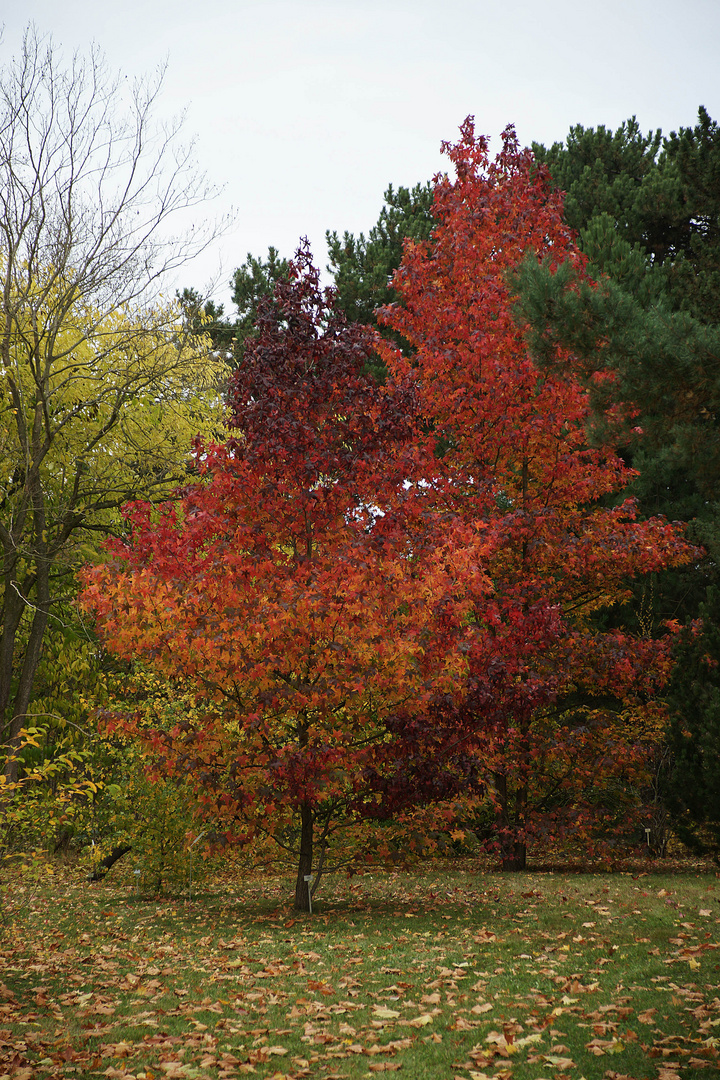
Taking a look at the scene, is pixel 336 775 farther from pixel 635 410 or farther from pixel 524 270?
pixel 524 270

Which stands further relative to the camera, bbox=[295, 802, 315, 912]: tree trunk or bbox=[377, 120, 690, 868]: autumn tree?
bbox=[377, 120, 690, 868]: autumn tree

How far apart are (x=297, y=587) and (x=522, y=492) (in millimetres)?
5049

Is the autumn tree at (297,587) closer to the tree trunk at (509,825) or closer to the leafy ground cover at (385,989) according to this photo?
the leafy ground cover at (385,989)

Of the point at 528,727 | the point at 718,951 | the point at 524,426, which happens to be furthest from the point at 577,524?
the point at 718,951

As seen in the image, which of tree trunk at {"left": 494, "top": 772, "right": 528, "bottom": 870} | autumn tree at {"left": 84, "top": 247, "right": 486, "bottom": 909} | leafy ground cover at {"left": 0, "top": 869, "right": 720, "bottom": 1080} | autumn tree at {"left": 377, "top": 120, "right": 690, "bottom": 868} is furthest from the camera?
tree trunk at {"left": 494, "top": 772, "right": 528, "bottom": 870}

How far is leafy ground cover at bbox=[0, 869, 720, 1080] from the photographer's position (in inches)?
163

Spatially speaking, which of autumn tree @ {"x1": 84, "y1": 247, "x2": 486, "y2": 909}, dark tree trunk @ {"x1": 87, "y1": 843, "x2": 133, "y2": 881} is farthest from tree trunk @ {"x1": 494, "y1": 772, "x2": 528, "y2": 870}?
dark tree trunk @ {"x1": 87, "y1": 843, "x2": 133, "y2": 881}

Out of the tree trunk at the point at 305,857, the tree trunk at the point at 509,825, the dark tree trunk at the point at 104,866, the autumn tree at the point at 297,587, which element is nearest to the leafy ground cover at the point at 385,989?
the tree trunk at the point at 305,857

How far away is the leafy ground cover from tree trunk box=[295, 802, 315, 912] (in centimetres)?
21

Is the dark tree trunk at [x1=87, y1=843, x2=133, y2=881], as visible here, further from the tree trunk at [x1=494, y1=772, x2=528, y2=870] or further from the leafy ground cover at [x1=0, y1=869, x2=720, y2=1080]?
the tree trunk at [x1=494, y1=772, x2=528, y2=870]

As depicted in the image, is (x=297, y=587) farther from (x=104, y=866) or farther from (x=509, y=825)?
(x=104, y=866)

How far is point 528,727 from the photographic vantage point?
36.7 feet

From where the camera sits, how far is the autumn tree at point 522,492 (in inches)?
403

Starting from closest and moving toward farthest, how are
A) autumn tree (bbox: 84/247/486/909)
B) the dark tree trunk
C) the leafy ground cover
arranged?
the leafy ground cover → autumn tree (bbox: 84/247/486/909) → the dark tree trunk
